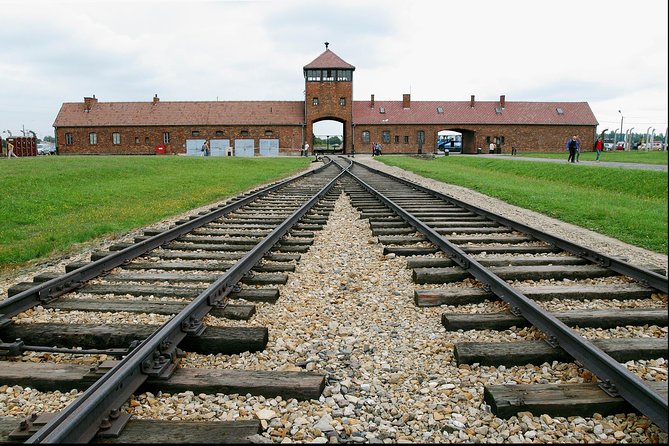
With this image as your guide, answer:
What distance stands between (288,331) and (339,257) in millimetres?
2731

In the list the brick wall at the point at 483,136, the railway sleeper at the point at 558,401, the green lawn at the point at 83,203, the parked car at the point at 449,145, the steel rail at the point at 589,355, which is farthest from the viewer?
the parked car at the point at 449,145

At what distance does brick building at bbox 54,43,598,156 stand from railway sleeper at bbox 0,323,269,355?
60556mm

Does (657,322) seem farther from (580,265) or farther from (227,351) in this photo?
(227,351)

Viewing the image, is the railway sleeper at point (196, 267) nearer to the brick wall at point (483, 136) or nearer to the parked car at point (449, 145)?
the brick wall at point (483, 136)

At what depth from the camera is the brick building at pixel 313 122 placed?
214 ft

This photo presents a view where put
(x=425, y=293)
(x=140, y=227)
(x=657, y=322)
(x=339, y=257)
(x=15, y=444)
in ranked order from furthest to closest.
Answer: (x=140, y=227)
(x=339, y=257)
(x=425, y=293)
(x=657, y=322)
(x=15, y=444)

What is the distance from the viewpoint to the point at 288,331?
4.33 meters

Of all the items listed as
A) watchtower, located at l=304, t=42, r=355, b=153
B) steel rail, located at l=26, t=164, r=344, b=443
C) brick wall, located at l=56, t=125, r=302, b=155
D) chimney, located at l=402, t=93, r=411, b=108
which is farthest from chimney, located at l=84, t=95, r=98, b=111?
steel rail, located at l=26, t=164, r=344, b=443

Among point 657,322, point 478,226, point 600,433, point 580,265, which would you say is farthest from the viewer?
point 478,226

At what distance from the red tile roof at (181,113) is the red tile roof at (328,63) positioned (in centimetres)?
507

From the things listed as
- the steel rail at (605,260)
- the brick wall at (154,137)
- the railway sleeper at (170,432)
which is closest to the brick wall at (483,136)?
the brick wall at (154,137)

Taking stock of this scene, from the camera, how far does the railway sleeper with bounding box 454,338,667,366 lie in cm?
361

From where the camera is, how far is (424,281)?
5.60 meters

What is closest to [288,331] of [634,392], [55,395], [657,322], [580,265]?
[55,395]
